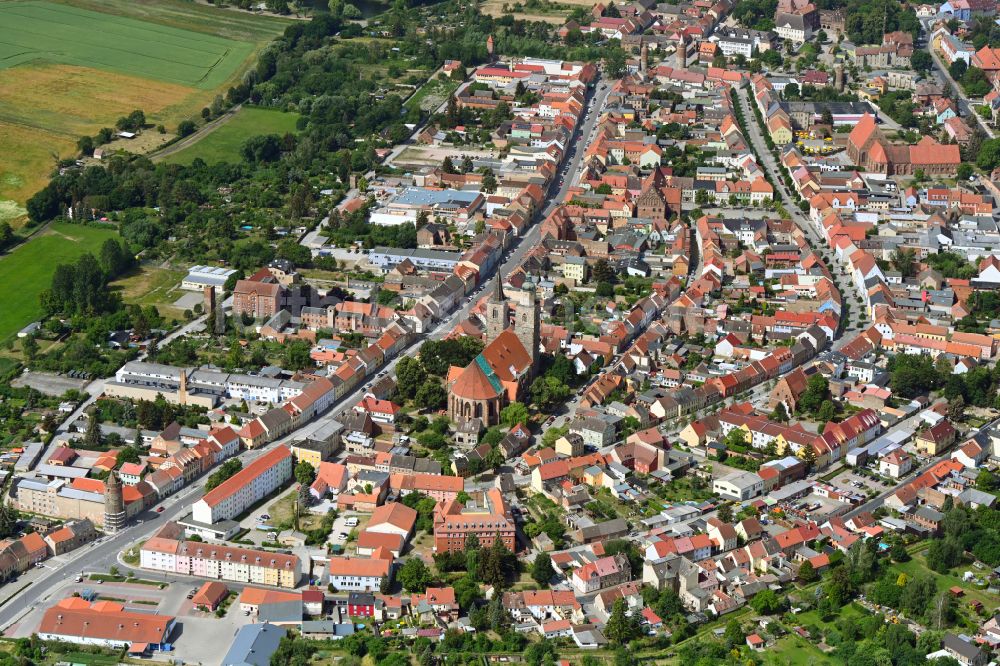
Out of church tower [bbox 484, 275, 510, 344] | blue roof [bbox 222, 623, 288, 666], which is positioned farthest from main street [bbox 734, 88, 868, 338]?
blue roof [bbox 222, 623, 288, 666]

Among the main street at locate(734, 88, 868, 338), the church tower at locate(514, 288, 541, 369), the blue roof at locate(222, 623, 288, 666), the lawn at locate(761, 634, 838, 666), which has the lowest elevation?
the main street at locate(734, 88, 868, 338)

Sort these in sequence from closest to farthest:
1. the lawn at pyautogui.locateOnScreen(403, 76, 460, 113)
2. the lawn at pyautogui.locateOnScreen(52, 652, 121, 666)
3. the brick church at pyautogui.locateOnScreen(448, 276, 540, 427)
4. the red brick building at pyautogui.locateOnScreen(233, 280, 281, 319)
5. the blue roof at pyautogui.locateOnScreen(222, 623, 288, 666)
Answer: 1. the blue roof at pyautogui.locateOnScreen(222, 623, 288, 666)
2. the lawn at pyautogui.locateOnScreen(52, 652, 121, 666)
3. the brick church at pyautogui.locateOnScreen(448, 276, 540, 427)
4. the red brick building at pyautogui.locateOnScreen(233, 280, 281, 319)
5. the lawn at pyautogui.locateOnScreen(403, 76, 460, 113)

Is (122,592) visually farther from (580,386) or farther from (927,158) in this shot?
(927,158)

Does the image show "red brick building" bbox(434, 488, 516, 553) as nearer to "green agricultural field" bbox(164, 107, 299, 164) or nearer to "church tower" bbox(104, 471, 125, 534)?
"church tower" bbox(104, 471, 125, 534)

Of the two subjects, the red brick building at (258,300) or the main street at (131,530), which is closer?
the main street at (131,530)

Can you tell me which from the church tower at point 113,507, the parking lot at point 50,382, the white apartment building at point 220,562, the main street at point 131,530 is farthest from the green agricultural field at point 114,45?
the white apartment building at point 220,562

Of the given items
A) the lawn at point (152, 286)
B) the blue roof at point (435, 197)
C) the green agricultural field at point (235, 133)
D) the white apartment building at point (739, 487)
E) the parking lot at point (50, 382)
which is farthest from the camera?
the green agricultural field at point (235, 133)

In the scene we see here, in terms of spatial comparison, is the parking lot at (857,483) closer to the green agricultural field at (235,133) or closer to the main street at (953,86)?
the main street at (953,86)
